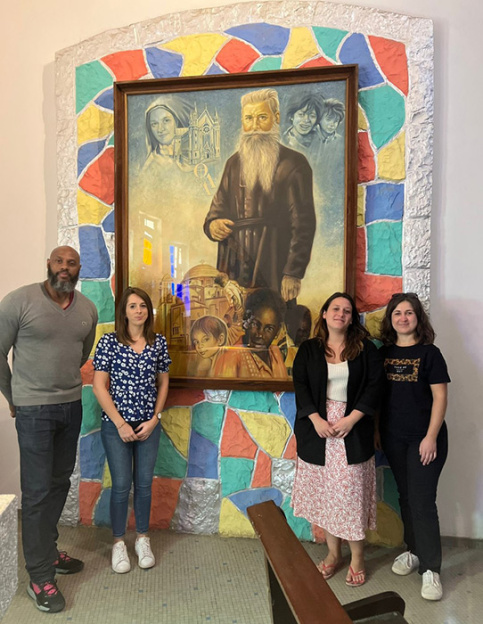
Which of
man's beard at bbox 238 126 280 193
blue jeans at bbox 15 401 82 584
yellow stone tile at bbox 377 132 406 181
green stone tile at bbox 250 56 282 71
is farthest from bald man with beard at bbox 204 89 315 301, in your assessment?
blue jeans at bbox 15 401 82 584

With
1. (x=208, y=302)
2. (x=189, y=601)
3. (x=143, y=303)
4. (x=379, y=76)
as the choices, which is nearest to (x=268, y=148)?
(x=379, y=76)

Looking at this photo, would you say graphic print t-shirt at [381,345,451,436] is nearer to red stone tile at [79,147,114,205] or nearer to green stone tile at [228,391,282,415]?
green stone tile at [228,391,282,415]

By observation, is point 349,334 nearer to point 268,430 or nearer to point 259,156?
point 268,430

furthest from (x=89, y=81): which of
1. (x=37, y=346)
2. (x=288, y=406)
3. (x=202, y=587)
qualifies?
(x=202, y=587)

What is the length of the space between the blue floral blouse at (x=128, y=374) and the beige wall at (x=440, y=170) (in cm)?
75

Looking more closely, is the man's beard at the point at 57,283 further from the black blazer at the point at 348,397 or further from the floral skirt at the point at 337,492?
the floral skirt at the point at 337,492

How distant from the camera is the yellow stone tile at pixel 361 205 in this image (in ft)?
7.97

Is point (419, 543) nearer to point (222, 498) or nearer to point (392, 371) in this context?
point (392, 371)

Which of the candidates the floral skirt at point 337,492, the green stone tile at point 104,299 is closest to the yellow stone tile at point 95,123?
the green stone tile at point 104,299

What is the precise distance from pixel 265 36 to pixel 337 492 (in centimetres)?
212

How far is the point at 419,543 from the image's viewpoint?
6.98 feet

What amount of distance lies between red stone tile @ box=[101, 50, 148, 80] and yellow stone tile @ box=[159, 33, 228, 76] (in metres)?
0.13

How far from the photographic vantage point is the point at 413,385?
7.13 feet

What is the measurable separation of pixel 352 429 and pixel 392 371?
1.06ft
